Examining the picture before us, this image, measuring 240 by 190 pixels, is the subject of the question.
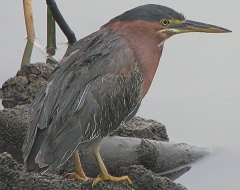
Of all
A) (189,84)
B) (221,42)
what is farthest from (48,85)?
(221,42)

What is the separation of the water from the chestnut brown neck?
1.42 m

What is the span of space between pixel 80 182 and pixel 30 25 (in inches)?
143

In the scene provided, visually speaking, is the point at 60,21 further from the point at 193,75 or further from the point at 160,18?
the point at 160,18

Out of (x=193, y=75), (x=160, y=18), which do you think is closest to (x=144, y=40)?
(x=160, y=18)

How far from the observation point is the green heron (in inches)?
264

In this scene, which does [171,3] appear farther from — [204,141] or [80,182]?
[80,182]

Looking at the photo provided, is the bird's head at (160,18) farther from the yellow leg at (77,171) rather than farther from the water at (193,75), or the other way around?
the water at (193,75)

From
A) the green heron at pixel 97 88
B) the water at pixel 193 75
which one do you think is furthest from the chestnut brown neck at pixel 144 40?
the water at pixel 193 75

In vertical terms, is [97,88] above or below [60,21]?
below

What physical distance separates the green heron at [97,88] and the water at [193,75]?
1.49m

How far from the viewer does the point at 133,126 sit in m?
8.55

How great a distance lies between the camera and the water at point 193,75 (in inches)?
347

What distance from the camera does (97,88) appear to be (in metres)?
6.91

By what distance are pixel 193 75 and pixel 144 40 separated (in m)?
2.81
